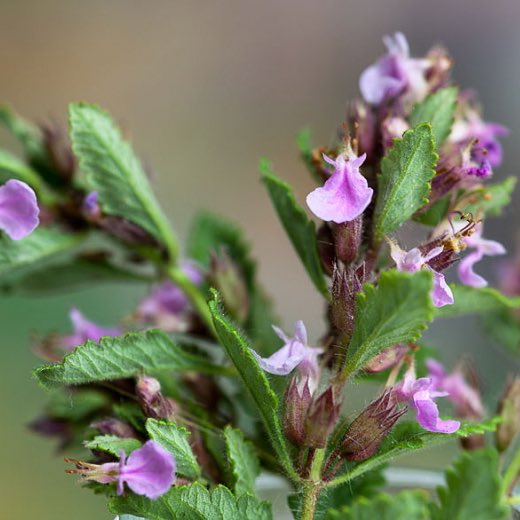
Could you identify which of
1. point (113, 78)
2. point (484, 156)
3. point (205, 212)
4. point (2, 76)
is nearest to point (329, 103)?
point (113, 78)

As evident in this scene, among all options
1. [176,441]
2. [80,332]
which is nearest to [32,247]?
[80,332]

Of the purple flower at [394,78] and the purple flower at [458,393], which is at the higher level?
the purple flower at [394,78]

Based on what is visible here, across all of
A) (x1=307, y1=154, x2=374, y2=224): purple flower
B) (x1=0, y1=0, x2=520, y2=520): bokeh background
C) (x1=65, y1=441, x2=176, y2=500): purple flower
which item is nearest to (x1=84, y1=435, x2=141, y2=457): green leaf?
(x1=65, y1=441, x2=176, y2=500): purple flower

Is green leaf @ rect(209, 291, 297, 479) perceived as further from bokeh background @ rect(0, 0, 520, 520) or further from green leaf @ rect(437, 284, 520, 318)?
bokeh background @ rect(0, 0, 520, 520)

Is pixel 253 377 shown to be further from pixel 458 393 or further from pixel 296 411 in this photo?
pixel 458 393

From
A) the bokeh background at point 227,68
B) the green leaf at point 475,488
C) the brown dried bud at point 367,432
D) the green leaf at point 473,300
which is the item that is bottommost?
the green leaf at point 475,488

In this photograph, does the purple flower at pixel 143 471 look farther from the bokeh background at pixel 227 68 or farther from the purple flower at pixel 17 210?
the bokeh background at pixel 227 68

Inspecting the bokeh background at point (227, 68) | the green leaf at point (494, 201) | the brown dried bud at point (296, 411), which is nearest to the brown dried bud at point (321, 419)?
the brown dried bud at point (296, 411)
